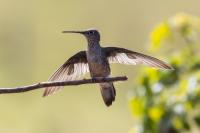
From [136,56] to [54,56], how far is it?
14.1 m

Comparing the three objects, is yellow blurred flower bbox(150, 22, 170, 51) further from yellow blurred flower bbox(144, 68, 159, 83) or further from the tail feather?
the tail feather

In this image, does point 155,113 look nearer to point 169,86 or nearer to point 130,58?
point 169,86

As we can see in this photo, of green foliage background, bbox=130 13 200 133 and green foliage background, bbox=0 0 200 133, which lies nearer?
green foliage background, bbox=130 13 200 133

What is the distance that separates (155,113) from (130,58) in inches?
51.2

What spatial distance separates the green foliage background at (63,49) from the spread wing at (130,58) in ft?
26.8

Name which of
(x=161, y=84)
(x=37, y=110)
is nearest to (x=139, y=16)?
(x=37, y=110)

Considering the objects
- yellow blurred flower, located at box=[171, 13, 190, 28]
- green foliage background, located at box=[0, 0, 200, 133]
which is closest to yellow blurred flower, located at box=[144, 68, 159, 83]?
yellow blurred flower, located at box=[171, 13, 190, 28]

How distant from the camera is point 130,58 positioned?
4836 mm

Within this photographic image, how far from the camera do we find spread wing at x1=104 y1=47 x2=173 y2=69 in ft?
15.1

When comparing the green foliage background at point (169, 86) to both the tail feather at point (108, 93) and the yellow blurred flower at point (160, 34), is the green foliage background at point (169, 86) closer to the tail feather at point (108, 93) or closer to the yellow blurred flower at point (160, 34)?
the yellow blurred flower at point (160, 34)

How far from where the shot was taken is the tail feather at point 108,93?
182 inches

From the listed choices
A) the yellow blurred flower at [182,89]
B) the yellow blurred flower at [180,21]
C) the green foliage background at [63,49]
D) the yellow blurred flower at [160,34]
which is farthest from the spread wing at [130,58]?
the green foliage background at [63,49]

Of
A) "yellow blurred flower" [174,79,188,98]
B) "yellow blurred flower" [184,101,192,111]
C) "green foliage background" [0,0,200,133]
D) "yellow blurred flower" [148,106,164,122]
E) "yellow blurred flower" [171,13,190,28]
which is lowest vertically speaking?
"green foliage background" [0,0,200,133]

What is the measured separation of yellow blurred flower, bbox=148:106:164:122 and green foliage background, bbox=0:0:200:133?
23.2 feet
